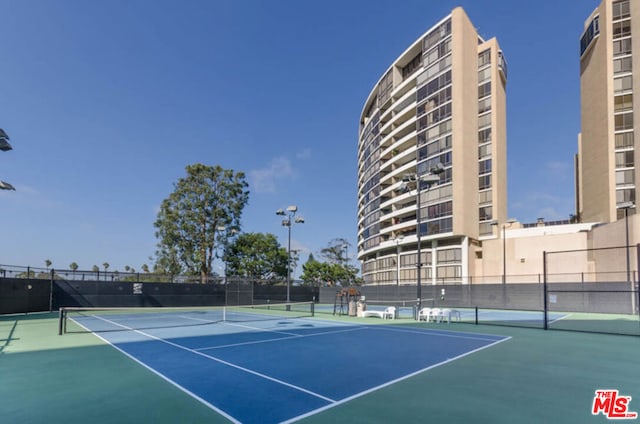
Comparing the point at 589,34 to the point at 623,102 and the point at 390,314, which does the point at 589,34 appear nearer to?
the point at 623,102

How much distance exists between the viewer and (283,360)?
9.05 metres

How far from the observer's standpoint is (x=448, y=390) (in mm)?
6582

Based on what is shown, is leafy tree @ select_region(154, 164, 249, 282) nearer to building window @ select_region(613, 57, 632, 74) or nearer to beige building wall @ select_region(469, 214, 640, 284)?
beige building wall @ select_region(469, 214, 640, 284)

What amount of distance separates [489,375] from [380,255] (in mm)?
55588

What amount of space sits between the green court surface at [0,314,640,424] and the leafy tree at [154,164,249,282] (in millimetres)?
35856

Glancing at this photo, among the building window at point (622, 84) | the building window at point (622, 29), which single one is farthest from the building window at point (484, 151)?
the building window at point (622, 29)

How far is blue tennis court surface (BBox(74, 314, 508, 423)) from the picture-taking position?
600 cm

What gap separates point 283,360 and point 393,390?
3315 mm

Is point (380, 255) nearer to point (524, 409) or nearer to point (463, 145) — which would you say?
point (463, 145)

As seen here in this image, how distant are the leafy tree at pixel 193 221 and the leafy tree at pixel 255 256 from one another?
6.72 metres

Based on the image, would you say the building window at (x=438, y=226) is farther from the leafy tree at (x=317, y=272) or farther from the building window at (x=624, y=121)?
the leafy tree at (x=317, y=272)

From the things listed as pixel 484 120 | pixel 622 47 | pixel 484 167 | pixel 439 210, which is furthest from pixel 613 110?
pixel 439 210

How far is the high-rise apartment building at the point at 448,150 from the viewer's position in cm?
4797

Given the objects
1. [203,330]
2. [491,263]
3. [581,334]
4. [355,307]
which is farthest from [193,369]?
[491,263]
